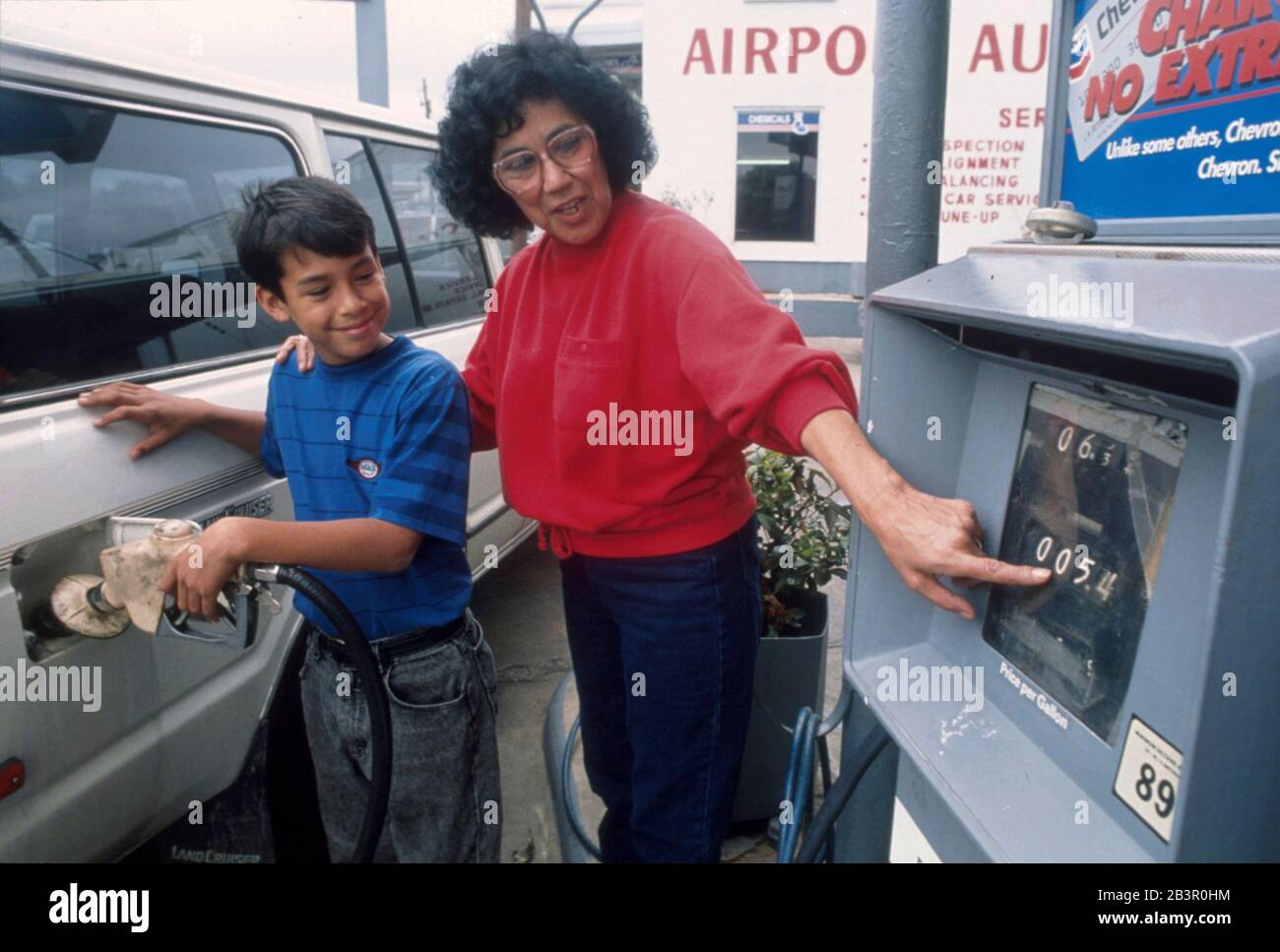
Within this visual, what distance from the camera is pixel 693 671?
183cm

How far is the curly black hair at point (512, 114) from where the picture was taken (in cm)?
180

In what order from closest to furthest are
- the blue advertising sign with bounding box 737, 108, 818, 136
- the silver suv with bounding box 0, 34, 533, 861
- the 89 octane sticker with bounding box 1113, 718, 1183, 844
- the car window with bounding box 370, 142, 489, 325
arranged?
the 89 octane sticker with bounding box 1113, 718, 1183, 844 < the silver suv with bounding box 0, 34, 533, 861 < the car window with bounding box 370, 142, 489, 325 < the blue advertising sign with bounding box 737, 108, 818, 136

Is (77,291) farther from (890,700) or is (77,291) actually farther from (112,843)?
(890,700)

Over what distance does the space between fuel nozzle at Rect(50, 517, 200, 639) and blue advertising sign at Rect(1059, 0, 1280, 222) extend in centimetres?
151

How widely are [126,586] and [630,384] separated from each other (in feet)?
2.87

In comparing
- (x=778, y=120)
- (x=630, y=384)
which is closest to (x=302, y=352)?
(x=630, y=384)

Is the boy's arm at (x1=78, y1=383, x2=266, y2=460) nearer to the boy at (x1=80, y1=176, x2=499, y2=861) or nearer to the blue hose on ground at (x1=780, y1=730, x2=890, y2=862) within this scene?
the boy at (x1=80, y1=176, x2=499, y2=861)

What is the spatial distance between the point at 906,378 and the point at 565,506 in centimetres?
69

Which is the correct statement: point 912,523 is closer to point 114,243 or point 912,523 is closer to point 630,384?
point 630,384

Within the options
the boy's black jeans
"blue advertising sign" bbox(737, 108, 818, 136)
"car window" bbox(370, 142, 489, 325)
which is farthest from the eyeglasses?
"blue advertising sign" bbox(737, 108, 818, 136)

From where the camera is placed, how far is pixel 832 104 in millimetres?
12133

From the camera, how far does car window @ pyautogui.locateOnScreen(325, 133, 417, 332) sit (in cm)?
313

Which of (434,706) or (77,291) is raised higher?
(77,291)
